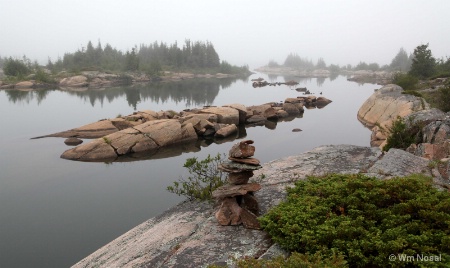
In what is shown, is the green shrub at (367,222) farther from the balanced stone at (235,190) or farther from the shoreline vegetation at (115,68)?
the shoreline vegetation at (115,68)

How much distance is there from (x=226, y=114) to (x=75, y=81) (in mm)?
71786

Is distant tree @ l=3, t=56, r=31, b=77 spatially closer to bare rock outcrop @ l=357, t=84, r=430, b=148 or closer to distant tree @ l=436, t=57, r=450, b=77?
bare rock outcrop @ l=357, t=84, r=430, b=148

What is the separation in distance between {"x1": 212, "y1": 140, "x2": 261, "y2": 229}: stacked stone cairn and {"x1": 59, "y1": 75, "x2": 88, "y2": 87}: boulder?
93.7 m

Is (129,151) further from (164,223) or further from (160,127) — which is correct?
(164,223)

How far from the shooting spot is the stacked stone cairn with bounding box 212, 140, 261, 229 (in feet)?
26.2

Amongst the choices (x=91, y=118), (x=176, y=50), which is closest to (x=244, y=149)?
(x=91, y=118)

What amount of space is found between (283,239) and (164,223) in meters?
4.68

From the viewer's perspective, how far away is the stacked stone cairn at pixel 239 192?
7.99m

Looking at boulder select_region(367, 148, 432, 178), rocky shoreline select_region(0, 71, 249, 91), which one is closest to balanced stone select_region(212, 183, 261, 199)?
boulder select_region(367, 148, 432, 178)

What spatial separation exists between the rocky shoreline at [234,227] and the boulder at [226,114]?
79.1 ft

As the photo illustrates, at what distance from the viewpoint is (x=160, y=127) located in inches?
1118

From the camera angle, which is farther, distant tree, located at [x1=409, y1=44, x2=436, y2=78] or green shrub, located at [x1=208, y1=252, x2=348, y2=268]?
distant tree, located at [x1=409, y1=44, x2=436, y2=78]

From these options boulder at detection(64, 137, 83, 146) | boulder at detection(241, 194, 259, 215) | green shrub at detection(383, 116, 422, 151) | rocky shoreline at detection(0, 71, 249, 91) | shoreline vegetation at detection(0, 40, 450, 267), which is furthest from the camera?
rocky shoreline at detection(0, 71, 249, 91)

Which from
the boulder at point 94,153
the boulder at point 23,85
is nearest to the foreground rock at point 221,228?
the boulder at point 94,153
